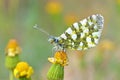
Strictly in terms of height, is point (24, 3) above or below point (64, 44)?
above

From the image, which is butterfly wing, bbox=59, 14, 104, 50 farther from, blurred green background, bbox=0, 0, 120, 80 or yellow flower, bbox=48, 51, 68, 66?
blurred green background, bbox=0, 0, 120, 80

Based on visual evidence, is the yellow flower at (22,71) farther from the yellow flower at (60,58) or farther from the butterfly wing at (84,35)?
the butterfly wing at (84,35)

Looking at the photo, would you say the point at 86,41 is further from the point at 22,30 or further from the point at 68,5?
the point at 68,5

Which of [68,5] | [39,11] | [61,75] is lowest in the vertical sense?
[61,75]

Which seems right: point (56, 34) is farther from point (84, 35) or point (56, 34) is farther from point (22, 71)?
point (84, 35)

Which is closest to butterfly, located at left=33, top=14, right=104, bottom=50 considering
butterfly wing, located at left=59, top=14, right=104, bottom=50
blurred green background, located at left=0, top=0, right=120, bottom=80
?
butterfly wing, located at left=59, top=14, right=104, bottom=50

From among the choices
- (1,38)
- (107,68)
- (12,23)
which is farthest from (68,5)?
(107,68)

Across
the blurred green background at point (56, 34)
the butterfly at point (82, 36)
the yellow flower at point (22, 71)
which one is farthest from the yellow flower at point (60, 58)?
the blurred green background at point (56, 34)

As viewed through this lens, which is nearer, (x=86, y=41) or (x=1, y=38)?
(x=86, y=41)
